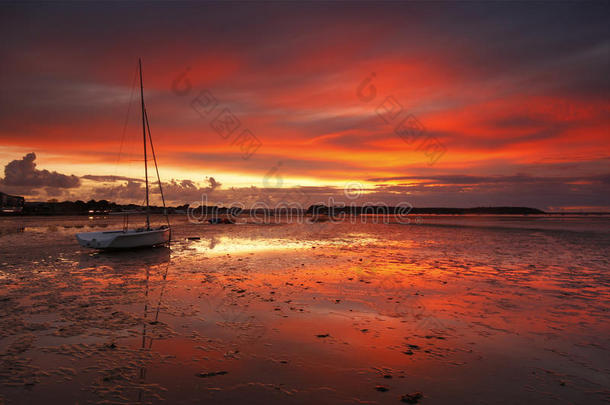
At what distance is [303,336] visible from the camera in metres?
9.48

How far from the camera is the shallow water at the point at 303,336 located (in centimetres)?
660

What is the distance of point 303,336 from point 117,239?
21.6 metres

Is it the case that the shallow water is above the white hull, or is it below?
below

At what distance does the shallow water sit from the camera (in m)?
6.60

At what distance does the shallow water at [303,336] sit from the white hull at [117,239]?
628cm

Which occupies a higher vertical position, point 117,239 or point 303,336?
point 117,239

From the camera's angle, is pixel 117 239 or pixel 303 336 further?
pixel 117 239

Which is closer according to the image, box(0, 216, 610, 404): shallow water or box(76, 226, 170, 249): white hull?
box(0, 216, 610, 404): shallow water

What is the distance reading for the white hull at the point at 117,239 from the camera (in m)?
25.4

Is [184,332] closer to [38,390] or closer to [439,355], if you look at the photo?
[38,390]

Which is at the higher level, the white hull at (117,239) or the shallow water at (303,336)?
the white hull at (117,239)

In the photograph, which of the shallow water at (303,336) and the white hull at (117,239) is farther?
the white hull at (117,239)

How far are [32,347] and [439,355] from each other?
32.8 ft

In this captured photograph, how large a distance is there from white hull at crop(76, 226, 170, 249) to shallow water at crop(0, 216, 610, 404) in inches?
247
